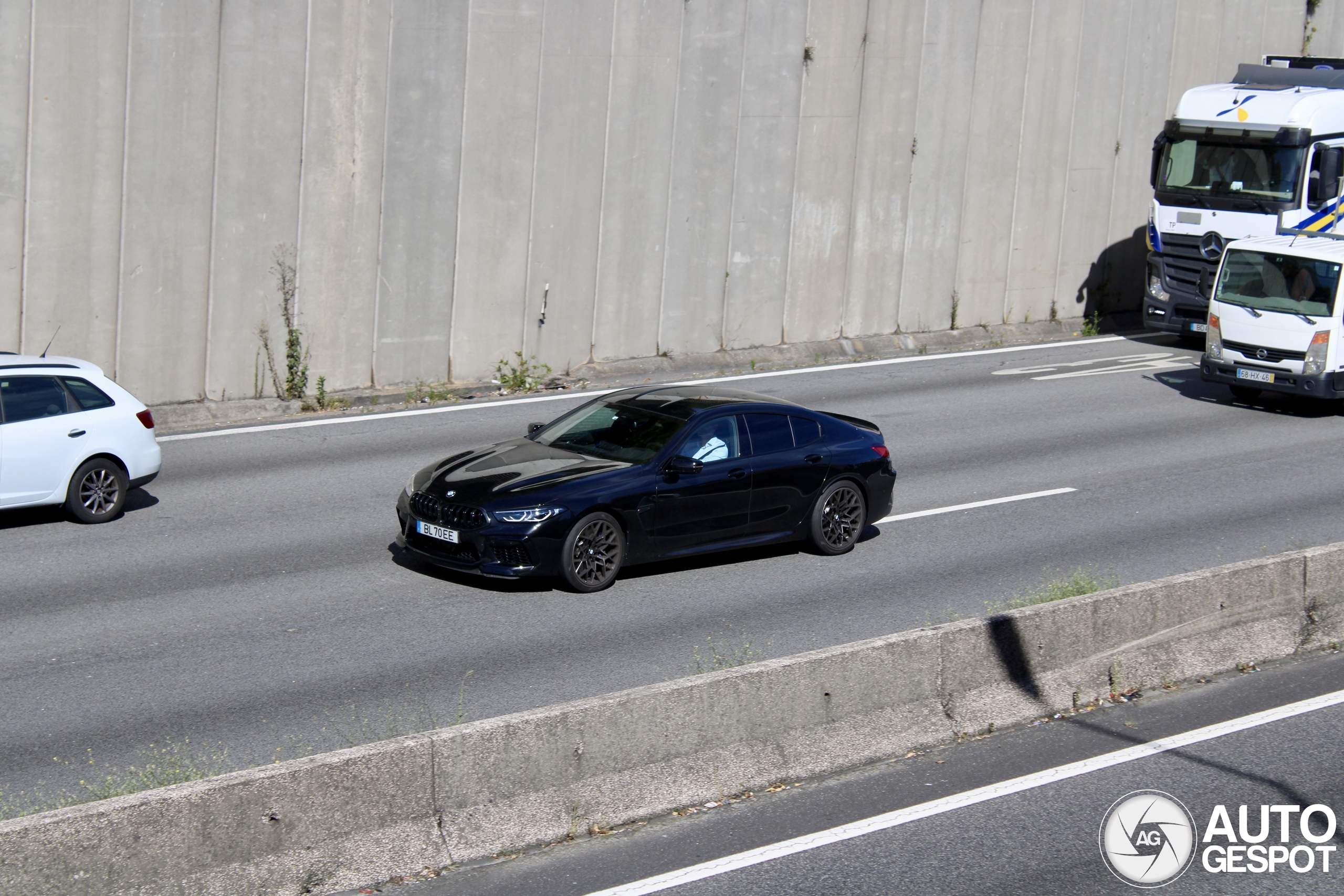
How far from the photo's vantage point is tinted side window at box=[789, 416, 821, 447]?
12.0 metres

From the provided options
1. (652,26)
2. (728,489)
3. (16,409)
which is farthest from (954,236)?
(16,409)

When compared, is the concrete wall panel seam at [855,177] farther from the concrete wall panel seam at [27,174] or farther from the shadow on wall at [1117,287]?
the concrete wall panel seam at [27,174]

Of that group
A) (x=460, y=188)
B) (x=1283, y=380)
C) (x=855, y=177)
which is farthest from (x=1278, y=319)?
(x=460, y=188)

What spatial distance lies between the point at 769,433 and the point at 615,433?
131 centimetres

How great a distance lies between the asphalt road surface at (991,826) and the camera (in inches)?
247

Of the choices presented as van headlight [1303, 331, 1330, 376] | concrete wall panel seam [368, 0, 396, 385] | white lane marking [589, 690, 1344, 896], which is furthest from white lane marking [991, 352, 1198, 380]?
white lane marking [589, 690, 1344, 896]

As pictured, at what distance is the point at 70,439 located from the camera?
12.1 meters

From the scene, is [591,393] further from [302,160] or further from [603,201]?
[302,160]

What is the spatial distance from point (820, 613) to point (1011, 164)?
16.1 meters

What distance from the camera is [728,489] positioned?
1141cm

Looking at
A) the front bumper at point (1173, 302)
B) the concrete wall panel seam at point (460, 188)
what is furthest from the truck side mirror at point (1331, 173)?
the concrete wall panel seam at point (460, 188)

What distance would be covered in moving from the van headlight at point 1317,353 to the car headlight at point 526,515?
38.8ft

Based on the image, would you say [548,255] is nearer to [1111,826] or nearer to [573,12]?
[573,12]

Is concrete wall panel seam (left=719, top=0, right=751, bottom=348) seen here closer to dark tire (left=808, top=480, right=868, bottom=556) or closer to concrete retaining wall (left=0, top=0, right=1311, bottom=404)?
concrete retaining wall (left=0, top=0, right=1311, bottom=404)
